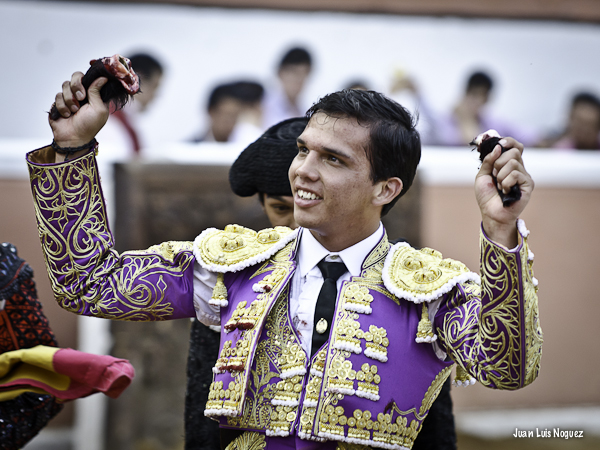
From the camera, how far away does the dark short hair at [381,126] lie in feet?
7.36

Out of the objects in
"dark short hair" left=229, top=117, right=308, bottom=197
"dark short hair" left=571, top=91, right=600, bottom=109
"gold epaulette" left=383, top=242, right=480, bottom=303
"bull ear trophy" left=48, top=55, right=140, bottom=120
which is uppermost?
"bull ear trophy" left=48, top=55, right=140, bottom=120

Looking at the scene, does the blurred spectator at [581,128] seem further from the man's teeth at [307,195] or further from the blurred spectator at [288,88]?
the man's teeth at [307,195]

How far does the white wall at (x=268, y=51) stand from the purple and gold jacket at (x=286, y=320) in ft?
15.8

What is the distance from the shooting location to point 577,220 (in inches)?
299

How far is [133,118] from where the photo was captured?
685cm

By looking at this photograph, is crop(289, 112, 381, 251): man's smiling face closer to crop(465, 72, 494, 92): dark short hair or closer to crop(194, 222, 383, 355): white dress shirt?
crop(194, 222, 383, 355): white dress shirt

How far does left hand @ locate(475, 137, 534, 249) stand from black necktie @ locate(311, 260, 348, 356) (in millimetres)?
517

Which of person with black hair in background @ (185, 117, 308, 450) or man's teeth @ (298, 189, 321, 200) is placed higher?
man's teeth @ (298, 189, 321, 200)

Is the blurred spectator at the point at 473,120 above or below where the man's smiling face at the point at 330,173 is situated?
below

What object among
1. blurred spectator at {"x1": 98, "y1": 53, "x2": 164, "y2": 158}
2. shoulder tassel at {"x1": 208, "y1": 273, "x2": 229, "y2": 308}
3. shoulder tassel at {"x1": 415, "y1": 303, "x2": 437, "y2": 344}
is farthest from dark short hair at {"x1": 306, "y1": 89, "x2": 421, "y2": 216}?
blurred spectator at {"x1": 98, "y1": 53, "x2": 164, "y2": 158}

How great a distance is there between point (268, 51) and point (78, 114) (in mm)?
5481

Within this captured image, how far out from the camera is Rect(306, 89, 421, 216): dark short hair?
224 cm

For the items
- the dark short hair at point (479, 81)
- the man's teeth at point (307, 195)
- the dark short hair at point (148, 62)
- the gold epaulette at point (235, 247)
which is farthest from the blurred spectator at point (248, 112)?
the man's teeth at point (307, 195)

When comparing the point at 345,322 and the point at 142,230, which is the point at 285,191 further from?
the point at 142,230
